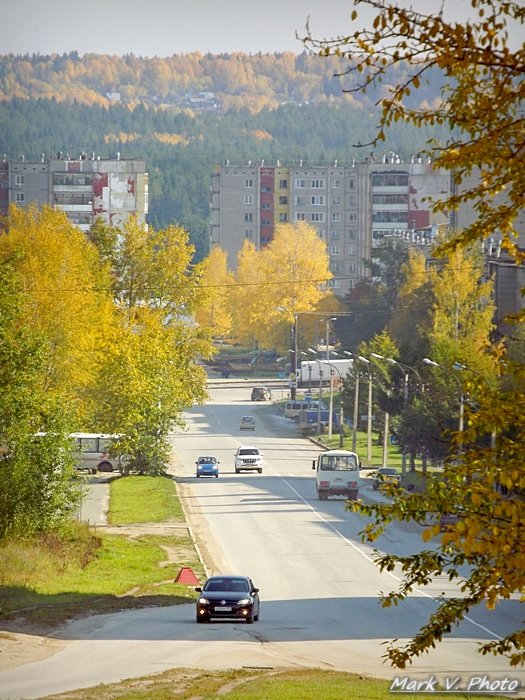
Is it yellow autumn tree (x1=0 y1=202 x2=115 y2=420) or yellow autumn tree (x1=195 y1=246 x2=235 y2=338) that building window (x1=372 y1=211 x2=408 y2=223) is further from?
yellow autumn tree (x1=0 y1=202 x2=115 y2=420)

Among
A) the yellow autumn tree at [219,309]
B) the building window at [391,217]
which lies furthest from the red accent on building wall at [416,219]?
the yellow autumn tree at [219,309]

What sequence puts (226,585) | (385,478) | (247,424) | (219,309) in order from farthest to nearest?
(219,309) < (247,424) < (226,585) < (385,478)

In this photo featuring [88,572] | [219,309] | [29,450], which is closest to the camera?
[88,572]

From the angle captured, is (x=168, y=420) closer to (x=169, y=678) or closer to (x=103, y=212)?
(x=169, y=678)

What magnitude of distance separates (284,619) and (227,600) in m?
1.71

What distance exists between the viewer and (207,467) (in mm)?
75125

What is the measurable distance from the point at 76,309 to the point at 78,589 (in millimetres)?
30420

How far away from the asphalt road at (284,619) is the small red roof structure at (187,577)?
1.70 metres

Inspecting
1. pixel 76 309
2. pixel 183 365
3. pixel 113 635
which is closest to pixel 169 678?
pixel 113 635

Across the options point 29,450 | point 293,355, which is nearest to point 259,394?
point 293,355

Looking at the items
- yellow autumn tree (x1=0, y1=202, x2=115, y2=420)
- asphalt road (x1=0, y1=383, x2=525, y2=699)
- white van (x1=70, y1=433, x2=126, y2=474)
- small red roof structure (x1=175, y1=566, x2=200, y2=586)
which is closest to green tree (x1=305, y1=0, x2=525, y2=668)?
asphalt road (x1=0, y1=383, x2=525, y2=699)

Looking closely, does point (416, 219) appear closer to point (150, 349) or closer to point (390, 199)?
point (390, 199)

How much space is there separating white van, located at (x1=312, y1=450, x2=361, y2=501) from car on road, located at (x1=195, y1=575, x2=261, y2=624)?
3089 centimetres

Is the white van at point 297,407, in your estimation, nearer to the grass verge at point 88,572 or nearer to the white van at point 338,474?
the white van at point 338,474
